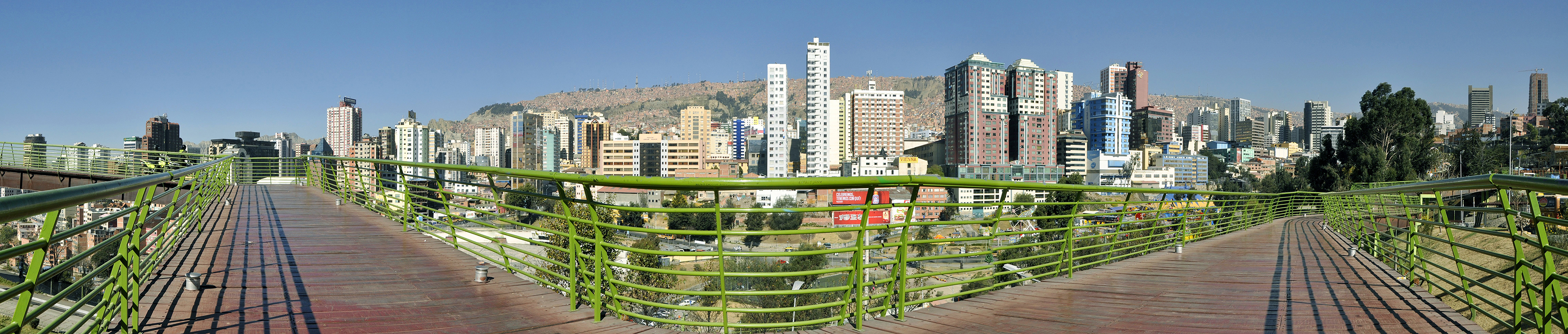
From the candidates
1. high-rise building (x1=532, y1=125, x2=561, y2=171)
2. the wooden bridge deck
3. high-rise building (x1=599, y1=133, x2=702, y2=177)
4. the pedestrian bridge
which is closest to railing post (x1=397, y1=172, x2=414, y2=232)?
the pedestrian bridge

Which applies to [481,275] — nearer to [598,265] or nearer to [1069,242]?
[598,265]

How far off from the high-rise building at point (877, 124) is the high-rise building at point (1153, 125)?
2602 inches

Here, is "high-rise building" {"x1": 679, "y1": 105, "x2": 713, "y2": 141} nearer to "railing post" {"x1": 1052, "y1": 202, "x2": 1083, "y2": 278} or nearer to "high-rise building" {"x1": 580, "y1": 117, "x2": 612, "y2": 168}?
"high-rise building" {"x1": 580, "y1": 117, "x2": 612, "y2": 168}

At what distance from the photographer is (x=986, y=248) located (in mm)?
4625

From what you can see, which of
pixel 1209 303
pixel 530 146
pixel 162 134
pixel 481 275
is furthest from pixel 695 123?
pixel 1209 303

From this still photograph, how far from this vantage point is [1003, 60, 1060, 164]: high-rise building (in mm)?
115312

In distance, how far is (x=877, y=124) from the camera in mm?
145000

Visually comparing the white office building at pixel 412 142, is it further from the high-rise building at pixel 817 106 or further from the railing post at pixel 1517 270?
the railing post at pixel 1517 270

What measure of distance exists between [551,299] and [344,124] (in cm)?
22681

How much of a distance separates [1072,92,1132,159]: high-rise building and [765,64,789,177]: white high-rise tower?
74.3 m

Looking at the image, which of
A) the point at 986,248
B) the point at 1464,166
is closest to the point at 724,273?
the point at 986,248

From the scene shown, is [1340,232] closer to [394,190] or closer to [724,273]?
[724,273]

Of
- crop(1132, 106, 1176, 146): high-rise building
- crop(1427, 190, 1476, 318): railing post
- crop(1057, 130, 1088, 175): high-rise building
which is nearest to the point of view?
crop(1427, 190, 1476, 318): railing post

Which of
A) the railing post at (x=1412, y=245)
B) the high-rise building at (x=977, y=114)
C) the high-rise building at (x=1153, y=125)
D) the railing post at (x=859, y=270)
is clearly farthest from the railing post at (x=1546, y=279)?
the high-rise building at (x=1153, y=125)
